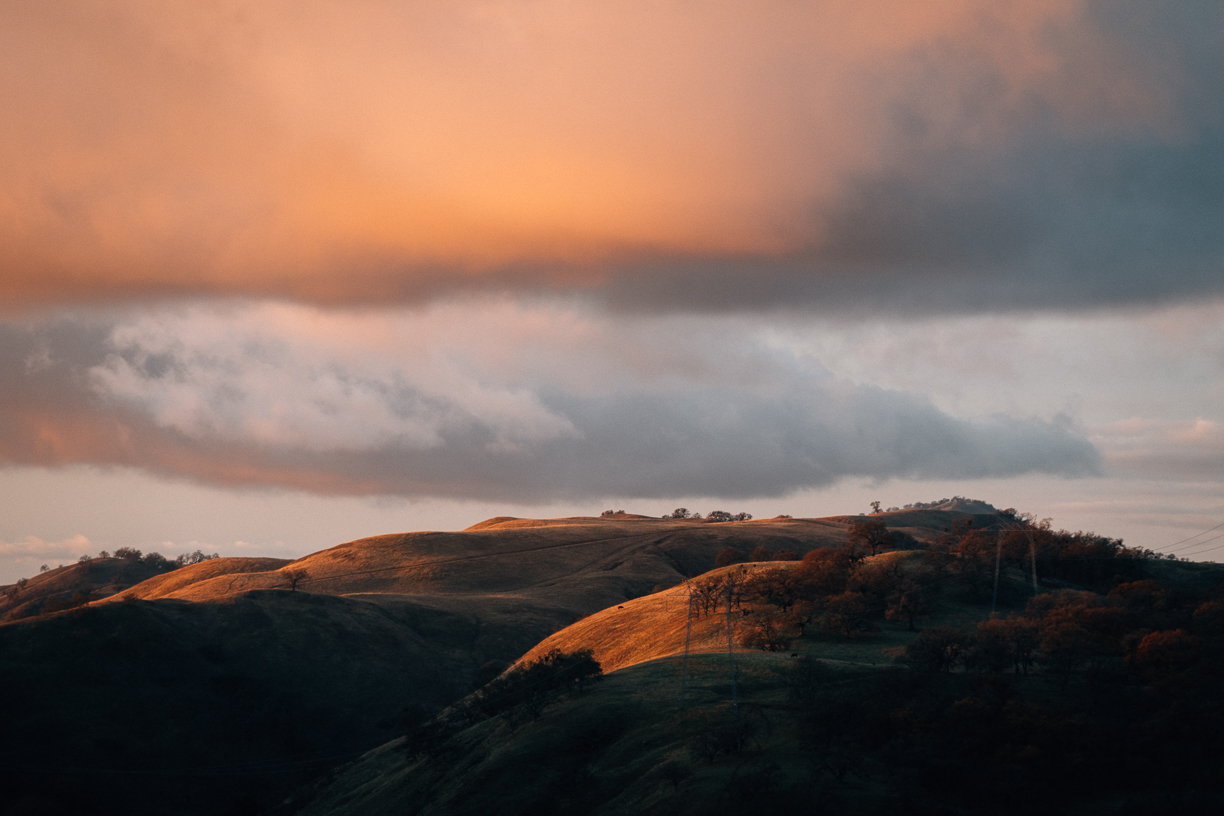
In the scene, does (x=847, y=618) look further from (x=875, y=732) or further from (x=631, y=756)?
(x=631, y=756)

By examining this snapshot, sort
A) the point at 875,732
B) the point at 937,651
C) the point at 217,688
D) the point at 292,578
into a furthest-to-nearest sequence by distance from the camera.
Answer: the point at 292,578 → the point at 217,688 → the point at 937,651 → the point at 875,732

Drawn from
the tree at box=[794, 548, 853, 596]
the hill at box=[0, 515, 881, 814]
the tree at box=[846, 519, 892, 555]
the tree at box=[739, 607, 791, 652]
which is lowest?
the hill at box=[0, 515, 881, 814]

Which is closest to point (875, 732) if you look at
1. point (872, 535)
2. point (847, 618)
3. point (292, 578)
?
point (847, 618)

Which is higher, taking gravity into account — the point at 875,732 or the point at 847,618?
the point at 847,618

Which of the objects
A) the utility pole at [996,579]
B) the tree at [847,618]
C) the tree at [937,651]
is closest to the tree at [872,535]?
the utility pole at [996,579]

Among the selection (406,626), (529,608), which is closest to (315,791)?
(406,626)

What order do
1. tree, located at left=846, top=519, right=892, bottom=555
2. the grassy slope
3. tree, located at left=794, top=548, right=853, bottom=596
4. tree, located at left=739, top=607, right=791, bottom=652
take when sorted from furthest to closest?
tree, located at left=846, top=519, right=892, bottom=555
tree, located at left=794, top=548, right=853, bottom=596
tree, located at left=739, top=607, right=791, bottom=652
the grassy slope

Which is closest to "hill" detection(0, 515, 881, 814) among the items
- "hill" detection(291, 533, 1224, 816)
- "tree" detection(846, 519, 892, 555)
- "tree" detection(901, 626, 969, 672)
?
"hill" detection(291, 533, 1224, 816)

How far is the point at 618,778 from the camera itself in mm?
56062

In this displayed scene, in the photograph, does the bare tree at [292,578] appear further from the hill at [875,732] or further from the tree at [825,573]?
the tree at [825,573]

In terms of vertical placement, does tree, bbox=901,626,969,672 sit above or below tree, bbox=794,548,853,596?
below

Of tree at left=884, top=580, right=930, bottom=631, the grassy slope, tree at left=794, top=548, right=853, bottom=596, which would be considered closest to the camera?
the grassy slope

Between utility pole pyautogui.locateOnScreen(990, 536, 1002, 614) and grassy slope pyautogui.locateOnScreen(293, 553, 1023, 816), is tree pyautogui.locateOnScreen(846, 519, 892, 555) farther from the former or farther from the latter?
grassy slope pyautogui.locateOnScreen(293, 553, 1023, 816)

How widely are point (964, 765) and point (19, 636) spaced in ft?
A: 402
